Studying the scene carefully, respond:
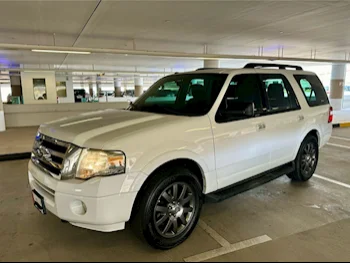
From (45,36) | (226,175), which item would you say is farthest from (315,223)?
(45,36)

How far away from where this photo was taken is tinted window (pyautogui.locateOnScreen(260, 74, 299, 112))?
3625mm

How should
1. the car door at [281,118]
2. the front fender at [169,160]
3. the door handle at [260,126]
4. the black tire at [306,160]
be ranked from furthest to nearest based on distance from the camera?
the black tire at [306,160], the car door at [281,118], the door handle at [260,126], the front fender at [169,160]

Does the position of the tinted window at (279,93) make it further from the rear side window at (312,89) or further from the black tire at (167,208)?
the black tire at (167,208)

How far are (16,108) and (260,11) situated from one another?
10396 mm

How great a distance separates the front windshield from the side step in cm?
92

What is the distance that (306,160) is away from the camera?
4348 mm

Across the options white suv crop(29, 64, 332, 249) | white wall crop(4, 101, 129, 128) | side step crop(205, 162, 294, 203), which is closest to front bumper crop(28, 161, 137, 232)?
white suv crop(29, 64, 332, 249)

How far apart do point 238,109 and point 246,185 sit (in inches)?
37.2

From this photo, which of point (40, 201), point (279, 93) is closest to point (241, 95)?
point (279, 93)

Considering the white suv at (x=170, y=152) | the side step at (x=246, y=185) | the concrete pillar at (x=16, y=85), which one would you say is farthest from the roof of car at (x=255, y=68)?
the concrete pillar at (x=16, y=85)

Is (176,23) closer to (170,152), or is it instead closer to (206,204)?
(206,204)

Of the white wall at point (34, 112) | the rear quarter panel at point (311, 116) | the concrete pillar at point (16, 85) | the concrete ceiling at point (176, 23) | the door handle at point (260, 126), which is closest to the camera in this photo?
the door handle at point (260, 126)

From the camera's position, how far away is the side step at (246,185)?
2908 millimetres

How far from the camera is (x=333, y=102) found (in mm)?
18547
